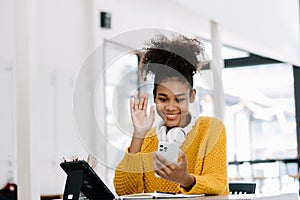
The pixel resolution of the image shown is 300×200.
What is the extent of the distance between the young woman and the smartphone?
0.02 metres

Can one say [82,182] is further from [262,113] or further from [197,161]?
[262,113]

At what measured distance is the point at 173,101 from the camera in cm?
190

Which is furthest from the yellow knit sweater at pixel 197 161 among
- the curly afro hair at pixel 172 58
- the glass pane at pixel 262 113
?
the glass pane at pixel 262 113

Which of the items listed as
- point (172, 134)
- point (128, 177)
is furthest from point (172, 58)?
point (128, 177)

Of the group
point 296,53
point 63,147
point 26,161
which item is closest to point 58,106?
point 63,147

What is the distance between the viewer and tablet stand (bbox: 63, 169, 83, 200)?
175cm

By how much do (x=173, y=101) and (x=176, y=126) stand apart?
0.29 ft

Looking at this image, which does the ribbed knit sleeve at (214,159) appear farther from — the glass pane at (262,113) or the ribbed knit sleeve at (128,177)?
the glass pane at (262,113)

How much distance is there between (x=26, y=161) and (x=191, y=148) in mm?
1319

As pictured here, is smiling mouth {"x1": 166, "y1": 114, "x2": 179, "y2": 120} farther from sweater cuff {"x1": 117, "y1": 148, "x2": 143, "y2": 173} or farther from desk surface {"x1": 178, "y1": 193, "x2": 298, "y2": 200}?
desk surface {"x1": 178, "y1": 193, "x2": 298, "y2": 200}

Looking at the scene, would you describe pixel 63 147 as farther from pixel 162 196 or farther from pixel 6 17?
pixel 162 196

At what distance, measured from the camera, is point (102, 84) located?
2240 millimetres

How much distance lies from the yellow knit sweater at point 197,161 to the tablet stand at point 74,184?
26cm

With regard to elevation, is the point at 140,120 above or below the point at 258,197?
above
